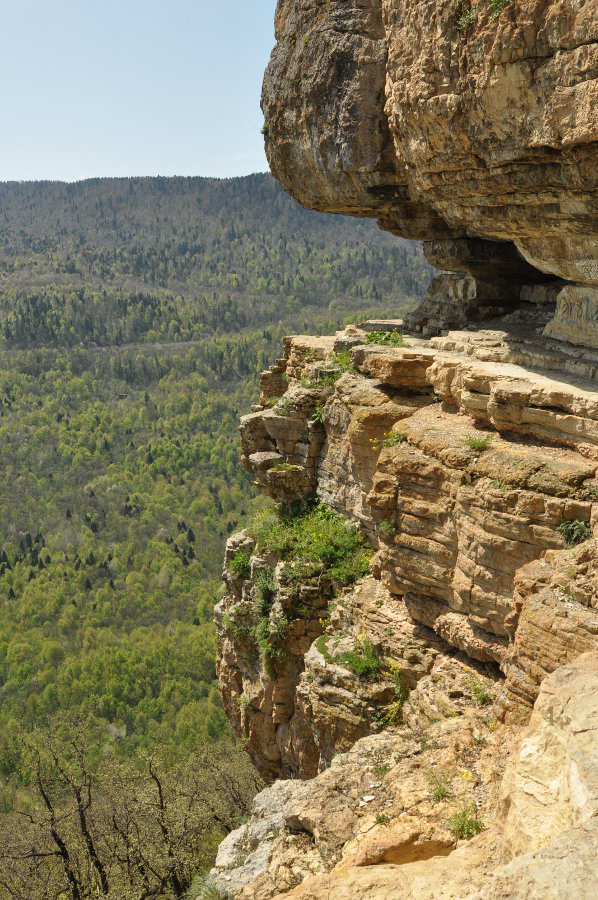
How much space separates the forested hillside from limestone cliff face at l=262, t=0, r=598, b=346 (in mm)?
16971

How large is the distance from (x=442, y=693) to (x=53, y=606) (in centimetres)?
4738

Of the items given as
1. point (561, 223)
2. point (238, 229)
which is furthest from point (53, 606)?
point (238, 229)

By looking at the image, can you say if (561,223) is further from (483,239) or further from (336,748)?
(336,748)

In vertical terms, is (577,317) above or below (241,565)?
above

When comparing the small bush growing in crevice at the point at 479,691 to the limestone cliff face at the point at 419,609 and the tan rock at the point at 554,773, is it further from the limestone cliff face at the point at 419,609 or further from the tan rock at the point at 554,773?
the tan rock at the point at 554,773

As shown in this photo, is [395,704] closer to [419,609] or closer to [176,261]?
[419,609]

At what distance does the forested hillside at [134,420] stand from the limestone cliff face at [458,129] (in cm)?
1697

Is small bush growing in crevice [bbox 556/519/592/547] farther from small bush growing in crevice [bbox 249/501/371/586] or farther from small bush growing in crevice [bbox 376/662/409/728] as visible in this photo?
small bush growing in crevice [bbox 249/501/371/586]

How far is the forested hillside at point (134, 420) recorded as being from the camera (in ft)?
141

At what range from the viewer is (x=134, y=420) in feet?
267

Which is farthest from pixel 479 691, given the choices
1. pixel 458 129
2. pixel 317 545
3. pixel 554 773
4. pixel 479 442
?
pixel 458 129

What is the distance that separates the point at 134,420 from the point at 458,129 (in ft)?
242

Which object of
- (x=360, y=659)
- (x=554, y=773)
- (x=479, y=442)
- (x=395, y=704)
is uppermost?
(x=479, y=442)

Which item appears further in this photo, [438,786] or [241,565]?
[241,565]
